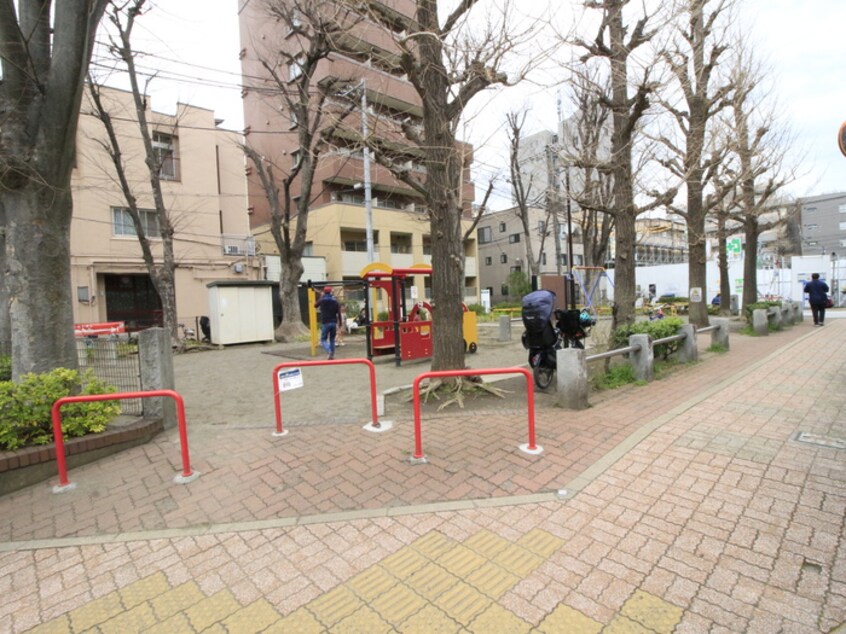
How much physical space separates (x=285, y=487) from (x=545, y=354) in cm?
417

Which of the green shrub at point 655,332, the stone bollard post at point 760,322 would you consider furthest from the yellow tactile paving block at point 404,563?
the stone bollard post at point 760,322

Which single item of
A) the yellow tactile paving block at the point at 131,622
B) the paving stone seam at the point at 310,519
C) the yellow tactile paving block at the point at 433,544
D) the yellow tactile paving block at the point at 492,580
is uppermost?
the paving stone seam at the point at 310,519

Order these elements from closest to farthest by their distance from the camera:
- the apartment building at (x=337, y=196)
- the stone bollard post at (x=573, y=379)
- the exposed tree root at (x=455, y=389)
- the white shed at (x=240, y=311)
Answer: the stone bollard post at (x=573, y=379) → the exposed tree root at (x=455, y=389) → the white shed at (x=240, y=311) → the apartment building at (x=337, y=196)

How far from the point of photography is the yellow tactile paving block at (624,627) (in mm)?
1995

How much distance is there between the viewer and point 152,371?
501cm

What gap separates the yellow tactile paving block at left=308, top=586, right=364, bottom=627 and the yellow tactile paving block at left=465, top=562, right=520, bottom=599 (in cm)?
64

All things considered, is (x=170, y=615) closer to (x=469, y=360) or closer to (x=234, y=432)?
(x=234, y=432)

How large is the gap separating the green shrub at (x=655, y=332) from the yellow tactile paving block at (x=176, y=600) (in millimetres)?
7224

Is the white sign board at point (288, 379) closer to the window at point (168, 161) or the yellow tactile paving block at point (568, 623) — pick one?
the yellow tactile paving block at point (568, 623)

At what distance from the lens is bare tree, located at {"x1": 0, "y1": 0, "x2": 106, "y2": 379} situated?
4.40 meters

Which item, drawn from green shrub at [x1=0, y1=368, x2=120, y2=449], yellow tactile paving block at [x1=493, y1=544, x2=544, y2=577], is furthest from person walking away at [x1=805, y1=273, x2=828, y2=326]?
green shrub at [x1=0, y1=368, x2=120, y2=449]

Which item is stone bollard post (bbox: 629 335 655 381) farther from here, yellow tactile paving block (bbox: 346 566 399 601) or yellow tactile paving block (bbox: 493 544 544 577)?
yellow tactile paving block (bbox: 346 566 399 601)

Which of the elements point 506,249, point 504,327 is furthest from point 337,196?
point 506,249

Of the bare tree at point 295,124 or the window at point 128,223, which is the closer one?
the bare tree at point 295,124
